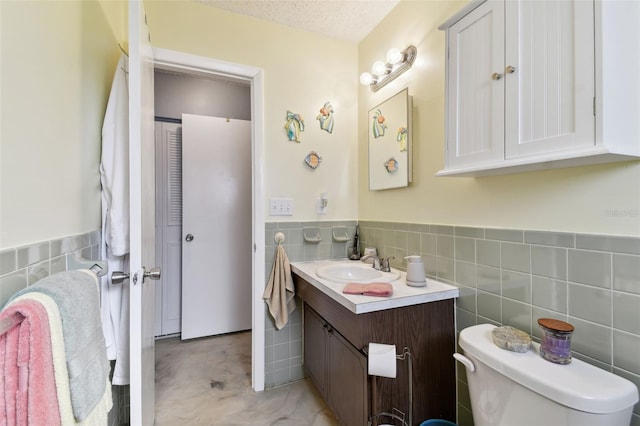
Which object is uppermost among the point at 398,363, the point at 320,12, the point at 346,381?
the point at 320,12

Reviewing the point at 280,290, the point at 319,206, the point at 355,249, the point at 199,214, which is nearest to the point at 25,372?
the point at 280,290

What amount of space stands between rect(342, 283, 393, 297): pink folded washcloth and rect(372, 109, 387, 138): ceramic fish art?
1037mm

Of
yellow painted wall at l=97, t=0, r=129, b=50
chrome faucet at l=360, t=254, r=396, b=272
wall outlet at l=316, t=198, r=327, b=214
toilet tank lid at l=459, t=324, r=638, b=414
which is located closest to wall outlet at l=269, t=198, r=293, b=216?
wall outlet at l=316, t=198, r=327, b=214

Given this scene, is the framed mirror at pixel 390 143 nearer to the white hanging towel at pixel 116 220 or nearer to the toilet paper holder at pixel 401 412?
the toilet paper holder at pixel 401 412

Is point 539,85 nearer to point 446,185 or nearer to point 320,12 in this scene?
point 446,185

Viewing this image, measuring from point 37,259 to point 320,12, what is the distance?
1946 mm

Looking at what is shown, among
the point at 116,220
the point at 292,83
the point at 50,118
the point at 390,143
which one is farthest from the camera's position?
the point at 292,83

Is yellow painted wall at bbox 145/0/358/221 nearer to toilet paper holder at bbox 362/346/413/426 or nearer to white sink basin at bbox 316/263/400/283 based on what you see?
white sink basin at bbox 316/263/400/283

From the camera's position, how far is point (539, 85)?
0.88 meters

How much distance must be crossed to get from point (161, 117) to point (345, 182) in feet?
6.31

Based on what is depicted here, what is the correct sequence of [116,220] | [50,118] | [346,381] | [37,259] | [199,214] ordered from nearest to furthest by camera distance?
[37,259], [50,118], [116,220], [346,381], [199,214]

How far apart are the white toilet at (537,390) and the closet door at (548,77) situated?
2.06 ft

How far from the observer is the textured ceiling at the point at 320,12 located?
1.75 metres

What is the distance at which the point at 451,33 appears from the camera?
3.89 ft
